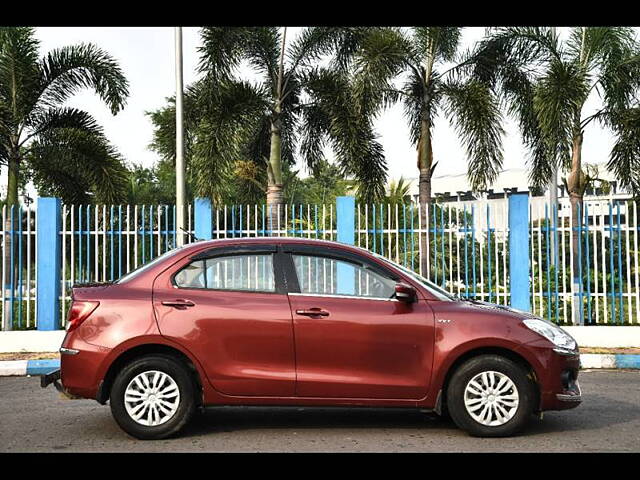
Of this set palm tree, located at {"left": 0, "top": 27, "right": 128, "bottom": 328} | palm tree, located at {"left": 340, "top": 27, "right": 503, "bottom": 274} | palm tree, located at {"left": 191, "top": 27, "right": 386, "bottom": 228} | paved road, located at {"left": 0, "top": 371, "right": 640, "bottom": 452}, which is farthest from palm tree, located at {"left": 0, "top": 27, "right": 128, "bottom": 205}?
paved road, located at {"left": 0, "top": 371, "right": 640, "bottom": 452}

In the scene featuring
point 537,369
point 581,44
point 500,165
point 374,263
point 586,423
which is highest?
point 581,44

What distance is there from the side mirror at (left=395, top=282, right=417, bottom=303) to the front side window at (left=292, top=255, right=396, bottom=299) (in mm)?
120

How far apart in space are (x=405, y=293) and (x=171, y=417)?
198 cm

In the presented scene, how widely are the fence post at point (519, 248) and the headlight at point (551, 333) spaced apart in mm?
8612

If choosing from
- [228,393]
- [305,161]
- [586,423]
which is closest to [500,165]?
[305,161]

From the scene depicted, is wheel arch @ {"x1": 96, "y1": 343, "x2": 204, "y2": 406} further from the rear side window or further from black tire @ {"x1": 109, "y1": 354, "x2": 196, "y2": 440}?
the rear side window

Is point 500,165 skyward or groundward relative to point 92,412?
skyward

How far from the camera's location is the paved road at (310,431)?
249 inches

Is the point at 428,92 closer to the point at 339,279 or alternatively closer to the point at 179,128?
the point at 179,128

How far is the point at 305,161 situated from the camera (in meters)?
21.8

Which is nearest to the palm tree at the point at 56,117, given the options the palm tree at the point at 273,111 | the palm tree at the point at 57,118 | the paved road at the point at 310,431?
the palm tree at the point at 57,118

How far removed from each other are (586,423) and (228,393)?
306 cm
